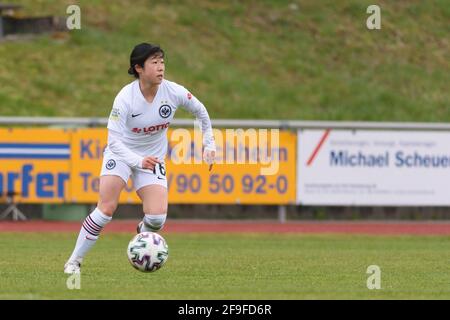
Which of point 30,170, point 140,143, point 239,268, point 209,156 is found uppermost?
point 140,143

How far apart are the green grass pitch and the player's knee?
495 millimetres

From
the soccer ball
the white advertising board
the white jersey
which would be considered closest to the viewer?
the soccer ball

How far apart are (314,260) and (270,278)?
2951 mm

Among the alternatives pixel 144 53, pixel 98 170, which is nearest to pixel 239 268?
pixel 144 53

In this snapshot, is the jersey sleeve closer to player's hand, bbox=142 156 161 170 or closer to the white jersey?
the white jersey

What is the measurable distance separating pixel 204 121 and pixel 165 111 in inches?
24.7

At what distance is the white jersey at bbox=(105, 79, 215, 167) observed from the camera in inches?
450

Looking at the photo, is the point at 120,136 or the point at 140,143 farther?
the point at 140,143

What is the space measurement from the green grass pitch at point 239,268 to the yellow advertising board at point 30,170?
1.94 meters

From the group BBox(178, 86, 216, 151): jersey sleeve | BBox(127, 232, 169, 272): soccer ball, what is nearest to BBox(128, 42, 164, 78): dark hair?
BBox(178, 86, 216, 151): jersey sleeve

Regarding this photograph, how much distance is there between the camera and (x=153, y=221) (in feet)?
38.6

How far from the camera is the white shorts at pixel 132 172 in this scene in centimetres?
1149

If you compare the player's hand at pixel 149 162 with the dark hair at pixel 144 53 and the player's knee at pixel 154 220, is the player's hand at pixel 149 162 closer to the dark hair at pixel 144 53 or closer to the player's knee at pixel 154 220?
the player's knee at pixel 154 220

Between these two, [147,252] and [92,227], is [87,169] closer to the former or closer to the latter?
[92,227]
